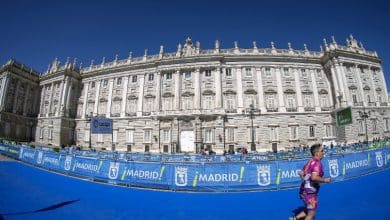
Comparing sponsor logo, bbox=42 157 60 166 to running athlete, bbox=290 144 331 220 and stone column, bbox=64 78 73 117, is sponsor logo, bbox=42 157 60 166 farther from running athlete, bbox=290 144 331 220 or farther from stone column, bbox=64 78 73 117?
stone column, bbox=64 78 73 117

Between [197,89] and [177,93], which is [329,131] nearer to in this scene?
[197,89]

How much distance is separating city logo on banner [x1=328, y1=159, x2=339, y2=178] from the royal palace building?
63.4 ft

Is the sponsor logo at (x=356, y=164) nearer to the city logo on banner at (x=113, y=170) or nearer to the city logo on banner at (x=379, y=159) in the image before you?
the city logo on banner at (x=379, y=159)

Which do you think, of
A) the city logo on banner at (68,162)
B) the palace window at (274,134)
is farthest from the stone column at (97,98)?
the palace window at (274,134)

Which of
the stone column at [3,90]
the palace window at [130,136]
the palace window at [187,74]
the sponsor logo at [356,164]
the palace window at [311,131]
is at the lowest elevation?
the sponsor logo at [356,164]

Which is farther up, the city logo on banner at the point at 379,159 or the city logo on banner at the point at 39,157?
the city logo on banner at the point at 379,159

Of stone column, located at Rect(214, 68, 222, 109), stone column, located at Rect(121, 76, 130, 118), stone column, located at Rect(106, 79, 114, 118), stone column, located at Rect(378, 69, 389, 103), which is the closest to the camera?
stone column, located at Rect(214, 68, 222, 109)

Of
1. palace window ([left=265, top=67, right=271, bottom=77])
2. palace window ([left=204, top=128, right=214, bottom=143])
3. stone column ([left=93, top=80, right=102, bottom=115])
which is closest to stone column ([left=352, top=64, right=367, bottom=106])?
palace window ([left=265, top=67, right=271, bottom=77])

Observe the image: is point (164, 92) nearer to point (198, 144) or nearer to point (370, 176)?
point (198, 144)

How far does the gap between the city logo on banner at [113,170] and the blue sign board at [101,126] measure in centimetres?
1382

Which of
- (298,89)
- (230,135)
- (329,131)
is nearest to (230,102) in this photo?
(230,135)

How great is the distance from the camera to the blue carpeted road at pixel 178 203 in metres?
5.97

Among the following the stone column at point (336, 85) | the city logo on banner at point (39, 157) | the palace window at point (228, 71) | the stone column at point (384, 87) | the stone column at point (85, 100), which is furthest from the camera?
the stone column at point (85, 100)

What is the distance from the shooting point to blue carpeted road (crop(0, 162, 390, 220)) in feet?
19.6
